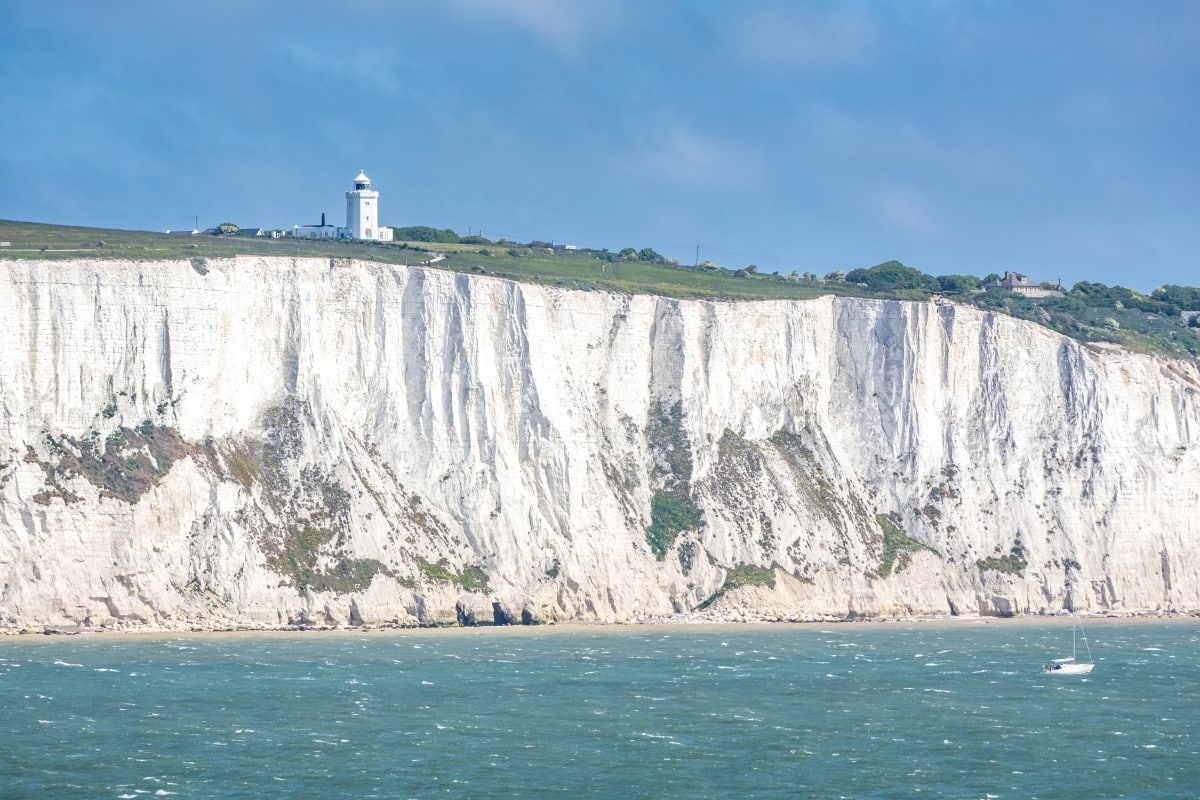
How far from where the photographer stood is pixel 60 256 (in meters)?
95.0

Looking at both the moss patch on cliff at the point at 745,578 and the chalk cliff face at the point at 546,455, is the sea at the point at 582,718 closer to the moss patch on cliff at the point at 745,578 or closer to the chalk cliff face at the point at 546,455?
the chalk cliff face at the point at 546,455

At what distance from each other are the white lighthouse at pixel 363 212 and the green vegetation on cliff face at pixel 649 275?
2.86 m

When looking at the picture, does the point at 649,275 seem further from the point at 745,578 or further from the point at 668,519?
the point at 745,578

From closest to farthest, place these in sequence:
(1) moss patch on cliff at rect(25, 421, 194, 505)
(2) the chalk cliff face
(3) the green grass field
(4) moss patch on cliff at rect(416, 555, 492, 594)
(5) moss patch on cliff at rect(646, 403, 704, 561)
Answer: (1) moss patch on cliff at rect(25, 421, 194, 505), (2) the chalk cliff face, (4) moss patch on cliff at rect(416, 555, 492, 594), (3) the green grass field, (5) moss patch on cliff at rect(646, 403, 704, 561)

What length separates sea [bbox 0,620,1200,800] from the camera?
5153cm

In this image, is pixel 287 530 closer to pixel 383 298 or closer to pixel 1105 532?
pixel 383 298

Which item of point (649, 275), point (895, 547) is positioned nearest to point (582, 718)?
point (895, 547)

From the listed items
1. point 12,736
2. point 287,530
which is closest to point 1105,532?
point 287,530

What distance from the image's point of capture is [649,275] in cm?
12556

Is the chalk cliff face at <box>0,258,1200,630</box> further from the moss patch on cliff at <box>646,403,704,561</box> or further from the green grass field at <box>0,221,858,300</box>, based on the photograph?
the green grass field at <box>0,221,858,300</box>

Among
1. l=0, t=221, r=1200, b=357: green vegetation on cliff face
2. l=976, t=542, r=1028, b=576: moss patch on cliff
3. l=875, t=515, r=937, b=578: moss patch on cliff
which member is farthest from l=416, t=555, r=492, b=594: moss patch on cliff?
l=976, t=542, r=1028, b=576: moss patch on cliff

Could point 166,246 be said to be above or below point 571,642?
above

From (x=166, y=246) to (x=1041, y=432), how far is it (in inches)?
2133

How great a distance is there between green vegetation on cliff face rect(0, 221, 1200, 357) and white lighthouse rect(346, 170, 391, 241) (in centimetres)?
286
